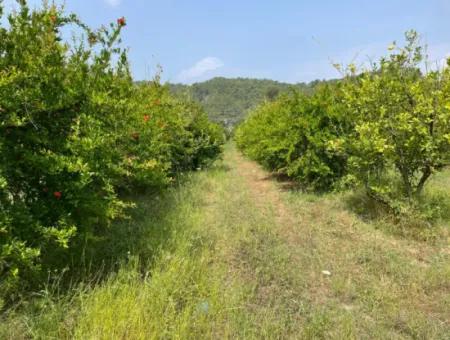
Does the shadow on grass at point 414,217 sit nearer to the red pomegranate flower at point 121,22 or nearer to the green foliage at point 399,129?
the green foliage at point 399,129

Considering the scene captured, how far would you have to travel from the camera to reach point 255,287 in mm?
3195

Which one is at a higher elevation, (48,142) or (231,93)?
(231,93)

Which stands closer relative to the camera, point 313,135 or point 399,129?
point 399,129

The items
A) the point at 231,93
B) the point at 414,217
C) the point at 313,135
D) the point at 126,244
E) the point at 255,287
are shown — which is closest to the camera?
the point at 255,287

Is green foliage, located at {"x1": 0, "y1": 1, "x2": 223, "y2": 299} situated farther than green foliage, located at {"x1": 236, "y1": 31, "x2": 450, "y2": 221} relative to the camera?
No

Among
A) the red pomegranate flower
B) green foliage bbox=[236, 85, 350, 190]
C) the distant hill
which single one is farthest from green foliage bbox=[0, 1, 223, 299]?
the distant hill

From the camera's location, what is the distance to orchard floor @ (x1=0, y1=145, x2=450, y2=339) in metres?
2.43

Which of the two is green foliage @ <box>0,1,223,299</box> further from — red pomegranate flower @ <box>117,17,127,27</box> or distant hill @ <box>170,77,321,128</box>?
distant hill @ <box>170,77,321,128</box>

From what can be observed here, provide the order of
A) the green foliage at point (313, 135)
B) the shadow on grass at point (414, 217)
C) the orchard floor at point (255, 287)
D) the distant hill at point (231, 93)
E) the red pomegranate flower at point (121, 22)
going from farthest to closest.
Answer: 1. the distant hill at point (231, 93)
2. the green foliage at point (313, 135)
3. the shadow on grass at point (414, 217)
4. the red pomegranate flower at point (121, 22)
5. the orchard floor at point (255, 287)

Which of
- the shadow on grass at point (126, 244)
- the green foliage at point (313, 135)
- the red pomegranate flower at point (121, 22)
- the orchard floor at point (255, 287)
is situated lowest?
the orchard floor at point (255, 287)

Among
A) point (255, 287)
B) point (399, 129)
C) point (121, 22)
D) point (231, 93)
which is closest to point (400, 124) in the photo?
point (399, 129)

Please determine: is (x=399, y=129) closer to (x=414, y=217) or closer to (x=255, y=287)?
(x=414, y=217)

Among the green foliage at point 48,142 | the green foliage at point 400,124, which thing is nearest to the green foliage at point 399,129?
the green foliage at point 400,124

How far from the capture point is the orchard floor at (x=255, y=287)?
7.96 ft
